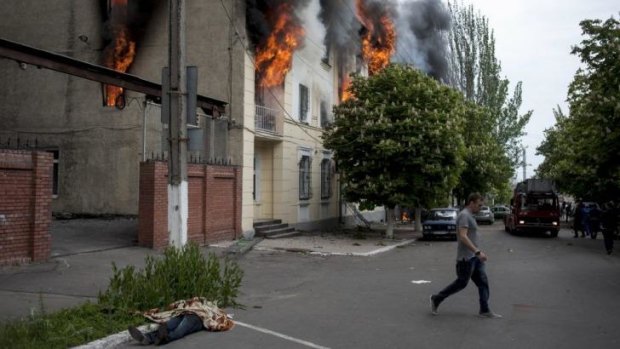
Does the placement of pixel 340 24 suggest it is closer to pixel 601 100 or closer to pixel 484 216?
pixel 601 100

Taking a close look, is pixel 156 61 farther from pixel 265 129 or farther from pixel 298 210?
pixel 298 210

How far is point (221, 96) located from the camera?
69.4 ft

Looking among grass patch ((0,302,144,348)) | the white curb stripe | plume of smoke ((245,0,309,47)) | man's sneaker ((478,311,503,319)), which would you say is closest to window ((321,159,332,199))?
plume of smoke ((245,0,309,47))

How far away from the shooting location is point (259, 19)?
21812mm

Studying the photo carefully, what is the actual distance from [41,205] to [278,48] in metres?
13.1

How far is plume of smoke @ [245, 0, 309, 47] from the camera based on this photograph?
21.5 meters

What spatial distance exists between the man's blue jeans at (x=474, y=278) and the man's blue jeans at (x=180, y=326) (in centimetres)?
350

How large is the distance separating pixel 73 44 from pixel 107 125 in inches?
146

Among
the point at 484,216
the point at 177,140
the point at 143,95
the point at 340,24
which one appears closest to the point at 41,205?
the point at 177,140

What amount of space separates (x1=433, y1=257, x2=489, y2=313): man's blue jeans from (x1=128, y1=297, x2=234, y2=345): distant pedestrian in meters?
3.19

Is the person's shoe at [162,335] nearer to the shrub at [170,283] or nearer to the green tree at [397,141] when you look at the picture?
the shrub at [170,283]

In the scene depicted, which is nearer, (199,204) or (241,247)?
(241,247)

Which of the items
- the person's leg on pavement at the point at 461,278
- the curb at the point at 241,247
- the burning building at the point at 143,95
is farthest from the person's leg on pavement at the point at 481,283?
the burning building at the point at 143,95

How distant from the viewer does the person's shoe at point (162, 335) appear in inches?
269
